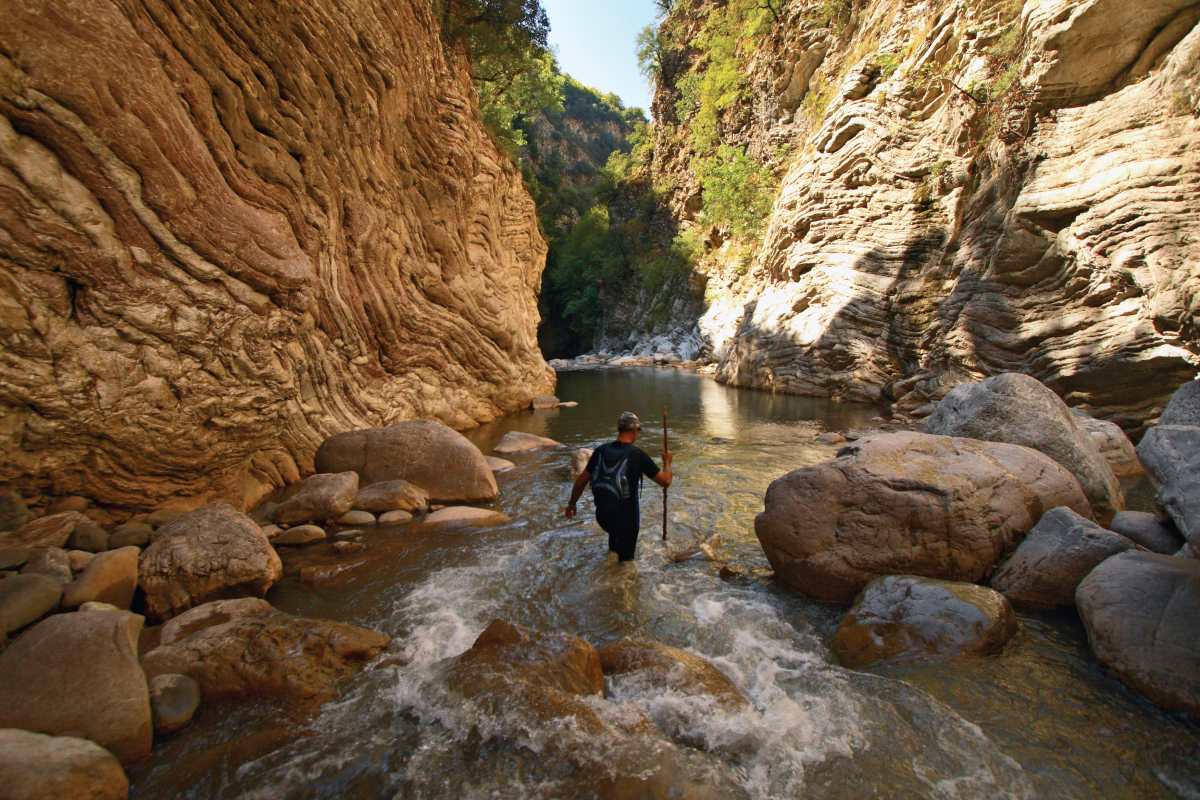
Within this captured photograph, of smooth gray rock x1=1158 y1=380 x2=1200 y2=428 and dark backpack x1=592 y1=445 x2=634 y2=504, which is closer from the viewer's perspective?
dark backpack x1=592 y1=445 x2=634 y2=504

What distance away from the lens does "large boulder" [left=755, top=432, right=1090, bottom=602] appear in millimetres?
4562

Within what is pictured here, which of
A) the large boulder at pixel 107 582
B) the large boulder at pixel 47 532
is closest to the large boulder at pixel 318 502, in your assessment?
the large boulder at pixel 47 532

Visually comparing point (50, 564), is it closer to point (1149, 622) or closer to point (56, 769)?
point (56, 769)

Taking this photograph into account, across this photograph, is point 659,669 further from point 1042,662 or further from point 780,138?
point 780,138

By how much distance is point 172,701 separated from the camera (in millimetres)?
3113

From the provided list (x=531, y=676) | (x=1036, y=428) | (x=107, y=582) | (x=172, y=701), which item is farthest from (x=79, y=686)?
(x=1036, y=428)

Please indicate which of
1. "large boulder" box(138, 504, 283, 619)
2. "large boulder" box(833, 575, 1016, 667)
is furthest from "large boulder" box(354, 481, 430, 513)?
"large boulder" box(833, 575, 1016, 667)

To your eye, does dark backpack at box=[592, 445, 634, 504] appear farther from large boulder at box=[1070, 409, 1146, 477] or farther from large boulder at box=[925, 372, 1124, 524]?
large boulder at box=[1070, 409, 1146, 477]

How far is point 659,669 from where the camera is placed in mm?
3514

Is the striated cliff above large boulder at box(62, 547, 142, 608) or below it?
above

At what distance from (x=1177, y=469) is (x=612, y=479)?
478 centimetres

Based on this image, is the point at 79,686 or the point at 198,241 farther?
the point at 198,241

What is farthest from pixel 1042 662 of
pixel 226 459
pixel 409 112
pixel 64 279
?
pixel 409 112

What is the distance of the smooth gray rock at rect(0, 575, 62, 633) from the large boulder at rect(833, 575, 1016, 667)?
575cm
